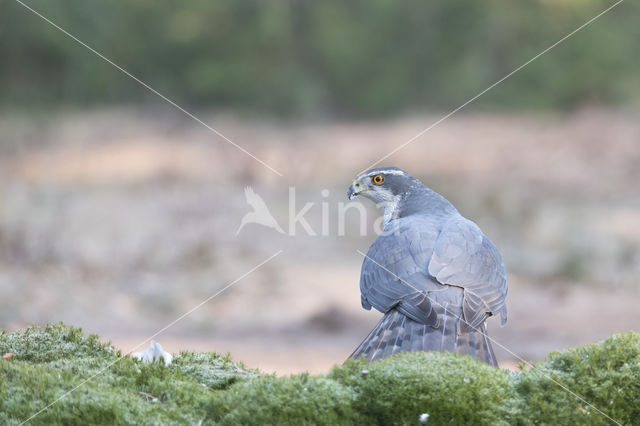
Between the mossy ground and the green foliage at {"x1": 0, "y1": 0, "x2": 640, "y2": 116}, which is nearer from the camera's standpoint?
the mossy ground

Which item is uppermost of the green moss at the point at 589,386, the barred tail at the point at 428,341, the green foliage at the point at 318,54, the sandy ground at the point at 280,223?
the green foliage at the point at 318,54

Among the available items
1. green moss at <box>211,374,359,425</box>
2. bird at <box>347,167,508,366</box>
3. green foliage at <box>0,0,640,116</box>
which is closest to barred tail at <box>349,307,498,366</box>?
bird at <box>347,167,508,366</box>

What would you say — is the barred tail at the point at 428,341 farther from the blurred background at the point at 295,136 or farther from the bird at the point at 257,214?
the bird at the point at 257,214

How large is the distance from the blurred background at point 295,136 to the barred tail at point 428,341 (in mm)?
7518

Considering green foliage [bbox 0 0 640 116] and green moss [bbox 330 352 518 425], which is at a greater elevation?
green foliage [bbox 0 0 640 116]

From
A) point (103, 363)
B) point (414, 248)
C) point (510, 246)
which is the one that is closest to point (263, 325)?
point (510, 246)

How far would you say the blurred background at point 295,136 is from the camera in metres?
12.3

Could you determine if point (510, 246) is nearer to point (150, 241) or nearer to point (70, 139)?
point (150, 241)

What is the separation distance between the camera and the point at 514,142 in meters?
17.6

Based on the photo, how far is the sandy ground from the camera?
33.3ft

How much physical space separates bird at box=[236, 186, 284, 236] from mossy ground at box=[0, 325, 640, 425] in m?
10.5

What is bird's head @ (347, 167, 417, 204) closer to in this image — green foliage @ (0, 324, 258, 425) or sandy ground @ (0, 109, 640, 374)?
green foliage @ (0, 324, 258, 425)

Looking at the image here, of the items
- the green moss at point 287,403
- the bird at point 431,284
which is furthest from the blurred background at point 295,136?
the green moss at point 287,403

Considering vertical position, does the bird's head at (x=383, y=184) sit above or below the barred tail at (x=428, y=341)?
above
